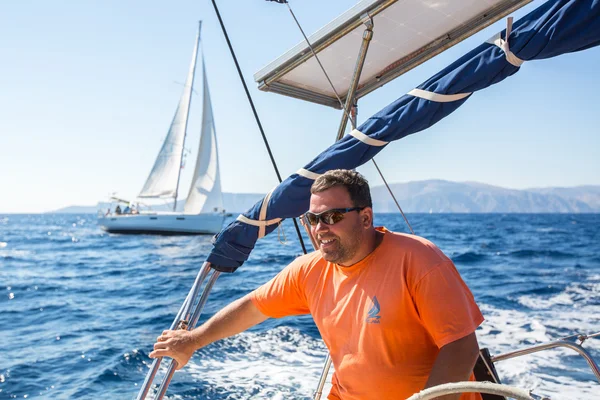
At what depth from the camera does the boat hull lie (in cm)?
3603

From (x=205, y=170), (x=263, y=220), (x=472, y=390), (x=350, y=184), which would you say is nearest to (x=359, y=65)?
(x=263, y=220)

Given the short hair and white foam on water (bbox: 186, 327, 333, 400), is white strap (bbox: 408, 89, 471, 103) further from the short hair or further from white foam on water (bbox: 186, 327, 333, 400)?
white foam on water (bbox: 186, 327, 333, 400)

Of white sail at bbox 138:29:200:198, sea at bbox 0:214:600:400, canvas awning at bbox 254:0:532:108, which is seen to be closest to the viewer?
canvas awning at bbox 254:0:532:108

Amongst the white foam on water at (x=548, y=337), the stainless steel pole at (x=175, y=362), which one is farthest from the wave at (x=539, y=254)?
the stainless steel pole at (x=175, y=362)

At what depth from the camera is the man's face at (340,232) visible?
183cm

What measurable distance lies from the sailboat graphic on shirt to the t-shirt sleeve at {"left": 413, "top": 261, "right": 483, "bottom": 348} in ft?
0.50

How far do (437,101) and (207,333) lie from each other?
4.66 ft

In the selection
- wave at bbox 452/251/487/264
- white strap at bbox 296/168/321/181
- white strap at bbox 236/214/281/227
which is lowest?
wave at bbox 452/251/487/264

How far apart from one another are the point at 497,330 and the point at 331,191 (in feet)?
22.7

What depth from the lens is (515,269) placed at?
15.6m

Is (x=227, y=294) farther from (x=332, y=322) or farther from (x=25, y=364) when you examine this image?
(x=332, y=322)

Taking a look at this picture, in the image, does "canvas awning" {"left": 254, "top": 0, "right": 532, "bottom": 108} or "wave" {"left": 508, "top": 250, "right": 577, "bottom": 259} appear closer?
"canvas awning" {"left": 254, "top": 0, "right": 532, "bottom": 108}

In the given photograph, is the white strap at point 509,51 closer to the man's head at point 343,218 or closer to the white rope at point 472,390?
the man's head at point 343,218

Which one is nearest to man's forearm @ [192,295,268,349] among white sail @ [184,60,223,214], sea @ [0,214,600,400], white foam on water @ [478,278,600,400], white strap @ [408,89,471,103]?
sea @ [0,214,600,400]
